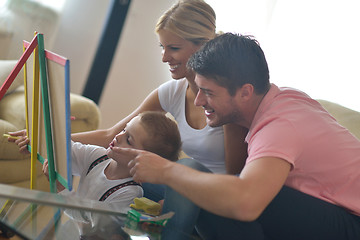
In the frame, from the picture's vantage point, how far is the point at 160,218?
1233 mm

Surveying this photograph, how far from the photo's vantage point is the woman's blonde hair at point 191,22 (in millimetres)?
1715

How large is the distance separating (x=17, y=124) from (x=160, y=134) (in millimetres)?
1083

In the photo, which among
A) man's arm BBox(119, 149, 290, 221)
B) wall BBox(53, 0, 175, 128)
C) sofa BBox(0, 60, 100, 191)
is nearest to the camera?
man's arm BBox(119, 149, 290, 221)

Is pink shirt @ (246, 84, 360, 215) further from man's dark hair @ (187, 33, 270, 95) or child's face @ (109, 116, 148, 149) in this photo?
child's face @ (109, 116, 148, 149)

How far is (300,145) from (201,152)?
1.97 feet

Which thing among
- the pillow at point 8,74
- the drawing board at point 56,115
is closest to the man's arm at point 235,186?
the drawing board at point 56,115

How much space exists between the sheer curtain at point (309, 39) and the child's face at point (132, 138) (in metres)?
1.88

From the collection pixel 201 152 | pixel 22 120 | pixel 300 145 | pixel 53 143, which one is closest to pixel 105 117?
pixel 22 120

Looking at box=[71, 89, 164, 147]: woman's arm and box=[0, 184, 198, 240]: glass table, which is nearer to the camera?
box=[0, 184, 198, 240]: glass table

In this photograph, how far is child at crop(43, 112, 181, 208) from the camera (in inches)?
60.6

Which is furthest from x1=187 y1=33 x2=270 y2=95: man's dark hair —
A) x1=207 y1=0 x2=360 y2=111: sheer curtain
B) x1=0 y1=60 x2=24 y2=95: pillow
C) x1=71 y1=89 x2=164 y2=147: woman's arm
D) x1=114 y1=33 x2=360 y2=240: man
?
x1=207 y1=0 x2=360 y2=111: sheer curtain

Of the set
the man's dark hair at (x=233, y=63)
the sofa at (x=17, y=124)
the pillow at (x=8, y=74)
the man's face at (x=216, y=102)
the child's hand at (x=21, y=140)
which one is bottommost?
the sofa at (x=17, y=124)

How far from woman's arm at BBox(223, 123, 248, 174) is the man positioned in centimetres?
14

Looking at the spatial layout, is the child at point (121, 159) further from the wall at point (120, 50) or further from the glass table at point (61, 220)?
the wall at point (120, 50)
